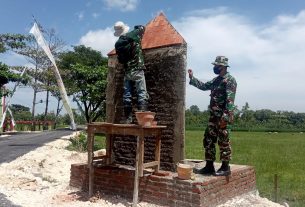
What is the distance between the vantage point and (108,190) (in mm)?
6773

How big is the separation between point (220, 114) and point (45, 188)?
3.72 metres

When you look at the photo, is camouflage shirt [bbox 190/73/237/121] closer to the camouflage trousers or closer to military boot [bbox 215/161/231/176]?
the camouflage trousers

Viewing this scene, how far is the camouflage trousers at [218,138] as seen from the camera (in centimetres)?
625

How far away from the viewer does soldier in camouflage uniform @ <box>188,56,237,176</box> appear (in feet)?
20.5

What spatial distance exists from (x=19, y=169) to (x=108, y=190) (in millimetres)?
3657

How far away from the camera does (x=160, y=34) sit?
698 centimetres

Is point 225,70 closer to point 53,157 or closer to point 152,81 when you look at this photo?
point 152,81

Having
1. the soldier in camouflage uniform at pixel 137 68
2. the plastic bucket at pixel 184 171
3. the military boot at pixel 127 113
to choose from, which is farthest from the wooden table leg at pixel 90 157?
the plastic bucket at pixel 184 171

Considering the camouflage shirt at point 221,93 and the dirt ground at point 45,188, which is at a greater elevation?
the camouflage shirt at point 221,93

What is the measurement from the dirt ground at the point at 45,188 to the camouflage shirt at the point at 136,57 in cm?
219

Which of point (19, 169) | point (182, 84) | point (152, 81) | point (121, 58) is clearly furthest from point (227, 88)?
point (19, 169)

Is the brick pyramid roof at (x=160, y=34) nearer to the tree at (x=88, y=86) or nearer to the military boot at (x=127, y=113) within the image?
the military boot at (x=127, y=113)

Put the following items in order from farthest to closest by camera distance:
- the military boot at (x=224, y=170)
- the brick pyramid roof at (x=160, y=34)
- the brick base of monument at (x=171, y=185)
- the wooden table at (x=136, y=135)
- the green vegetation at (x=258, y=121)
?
the green vegetation at (x=258, y=121) < the brick pyramid roof at (x=160, y=34) < the military boot at (x=224, y=170) < the wooden table at (x=136, y=135) < the brick base of monument at (x=171, y=185)

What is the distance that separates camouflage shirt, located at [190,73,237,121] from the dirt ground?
58.6 inches
